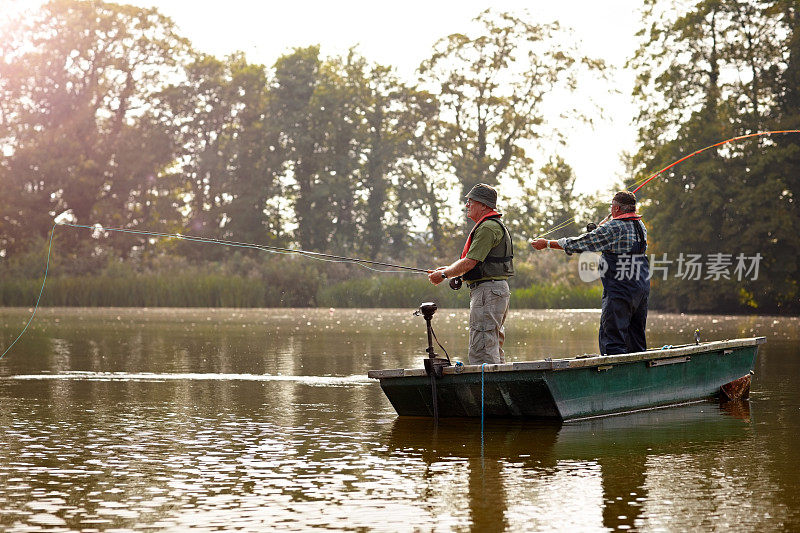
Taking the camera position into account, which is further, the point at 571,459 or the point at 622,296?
the point at 622,296

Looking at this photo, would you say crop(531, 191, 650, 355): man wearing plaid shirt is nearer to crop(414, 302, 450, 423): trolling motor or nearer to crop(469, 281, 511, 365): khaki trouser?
crop(469, 281, 511, 365): khaki trouser

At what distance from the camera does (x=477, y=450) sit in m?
8.55

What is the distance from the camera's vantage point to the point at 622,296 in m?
10.4

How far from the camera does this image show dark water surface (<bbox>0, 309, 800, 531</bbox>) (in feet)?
20.9

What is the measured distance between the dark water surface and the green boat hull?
133 millimetres

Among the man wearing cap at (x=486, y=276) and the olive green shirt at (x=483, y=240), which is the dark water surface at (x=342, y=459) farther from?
the olive green shirt at (x=483, y=240)

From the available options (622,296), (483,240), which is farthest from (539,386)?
(622,296)

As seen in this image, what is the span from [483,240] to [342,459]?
2378mm

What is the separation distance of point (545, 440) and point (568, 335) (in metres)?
14.3

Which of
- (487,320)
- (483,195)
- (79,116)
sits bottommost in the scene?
(487,320)

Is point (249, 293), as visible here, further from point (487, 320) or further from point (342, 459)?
point (342, 459)

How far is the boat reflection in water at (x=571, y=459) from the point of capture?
642 centimetres

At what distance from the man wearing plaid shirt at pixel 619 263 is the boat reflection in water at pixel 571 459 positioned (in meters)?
0.71

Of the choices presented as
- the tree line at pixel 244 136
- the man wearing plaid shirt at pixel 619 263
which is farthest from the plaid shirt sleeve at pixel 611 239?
the tree line at pixel 244 136
